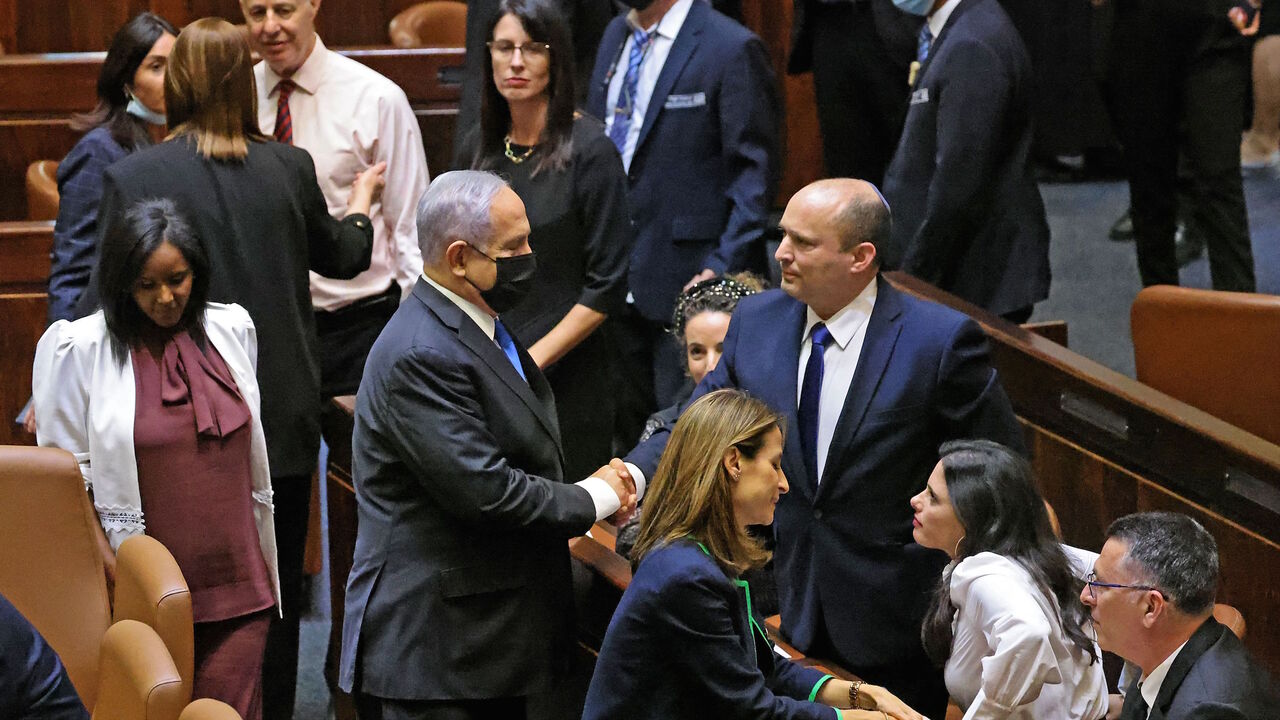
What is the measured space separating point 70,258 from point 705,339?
1.37 m

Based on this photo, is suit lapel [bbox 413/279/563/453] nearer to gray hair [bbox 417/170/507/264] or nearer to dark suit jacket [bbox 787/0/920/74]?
gray hair [bbox 417/170/507/264]

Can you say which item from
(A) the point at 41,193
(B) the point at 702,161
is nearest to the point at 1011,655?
(B) the point at 702,161

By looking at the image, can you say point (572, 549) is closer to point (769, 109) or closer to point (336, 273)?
point (336, 273)

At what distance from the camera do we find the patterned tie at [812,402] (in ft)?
9.25

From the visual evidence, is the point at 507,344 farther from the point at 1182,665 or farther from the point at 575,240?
the point at 1182,665

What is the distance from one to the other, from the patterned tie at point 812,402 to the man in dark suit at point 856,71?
2230mm

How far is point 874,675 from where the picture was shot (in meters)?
2.84

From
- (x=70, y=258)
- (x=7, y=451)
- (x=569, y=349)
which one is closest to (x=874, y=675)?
(x=569, y=349)

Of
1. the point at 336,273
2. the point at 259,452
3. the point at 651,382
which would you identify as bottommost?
the point at 651,382

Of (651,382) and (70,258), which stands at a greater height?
(70,258)

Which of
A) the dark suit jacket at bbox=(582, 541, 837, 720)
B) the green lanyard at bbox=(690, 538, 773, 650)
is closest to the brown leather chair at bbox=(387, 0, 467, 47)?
the green lanyard at bbox=(690, 538, 773, 650)

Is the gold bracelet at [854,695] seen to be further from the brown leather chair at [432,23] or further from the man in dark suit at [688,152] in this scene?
the brown leather chair at [432,23]

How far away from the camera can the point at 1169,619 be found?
2355 millimetres

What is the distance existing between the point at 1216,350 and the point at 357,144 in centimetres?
203
